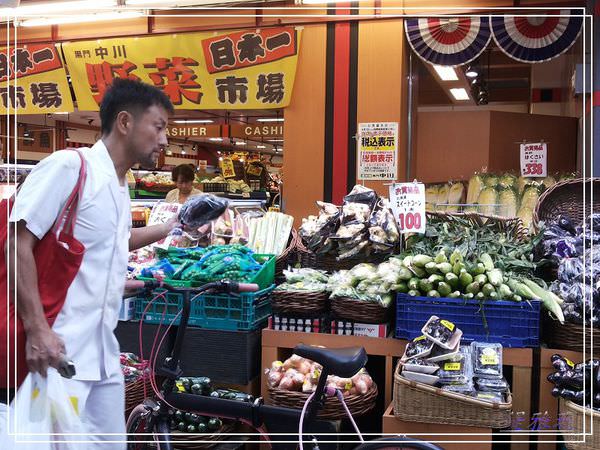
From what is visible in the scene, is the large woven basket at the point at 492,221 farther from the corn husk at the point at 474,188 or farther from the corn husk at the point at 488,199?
the corn husk at the point at 474,188

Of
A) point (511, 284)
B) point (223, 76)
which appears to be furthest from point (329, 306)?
point (223, 76)

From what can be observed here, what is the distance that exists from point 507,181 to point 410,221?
8.74 ft

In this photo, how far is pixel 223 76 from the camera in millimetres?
6590

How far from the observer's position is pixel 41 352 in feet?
6.51

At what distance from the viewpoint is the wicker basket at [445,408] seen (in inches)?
110

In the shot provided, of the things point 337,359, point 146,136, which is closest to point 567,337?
point 337,359

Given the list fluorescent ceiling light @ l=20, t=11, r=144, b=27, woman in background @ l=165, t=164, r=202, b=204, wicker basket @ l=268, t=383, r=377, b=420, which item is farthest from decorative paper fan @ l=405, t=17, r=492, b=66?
wicker basket @ l=268, t=383, r=377, b=420

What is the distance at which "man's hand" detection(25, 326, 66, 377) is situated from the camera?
198 centimetres

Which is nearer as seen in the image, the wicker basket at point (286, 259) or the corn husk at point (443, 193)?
the wicker basket at point (286, 259)

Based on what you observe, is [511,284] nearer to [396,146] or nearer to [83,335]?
[83,335]

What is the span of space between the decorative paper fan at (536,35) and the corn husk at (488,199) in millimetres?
1163

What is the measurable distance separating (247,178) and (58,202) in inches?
414

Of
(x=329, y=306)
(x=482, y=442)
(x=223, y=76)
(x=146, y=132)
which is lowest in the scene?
(x=482, y=442)

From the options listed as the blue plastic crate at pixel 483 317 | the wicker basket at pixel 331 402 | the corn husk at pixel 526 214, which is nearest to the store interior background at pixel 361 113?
the corn husk at pixel 526 214
